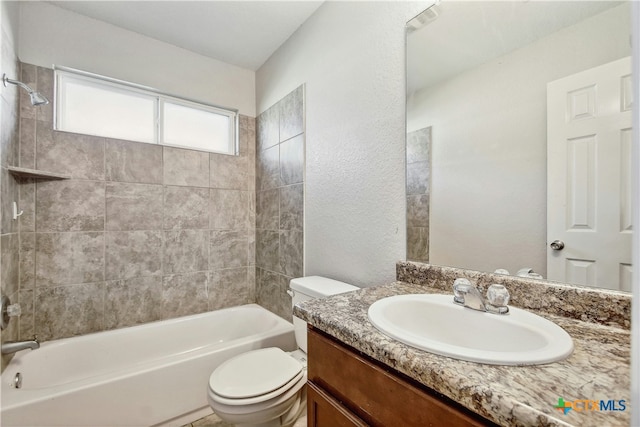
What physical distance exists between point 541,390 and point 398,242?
0.86 metres

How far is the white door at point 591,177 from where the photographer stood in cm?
70

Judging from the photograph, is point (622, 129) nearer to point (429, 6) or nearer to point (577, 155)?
point (577, 155)

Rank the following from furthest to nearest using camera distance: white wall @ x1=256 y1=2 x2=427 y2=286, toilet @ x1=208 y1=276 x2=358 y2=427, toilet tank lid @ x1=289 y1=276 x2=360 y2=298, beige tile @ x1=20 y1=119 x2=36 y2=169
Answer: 1. beige tile @ x1=20 y1=119 x2=36 y2=169
2. toilet tank lid @ x1=289 y1=276 x2=360 y2=298
3. white wall @ x1=256 y1=2 x2=427 y2=286
4. toilet @ x1=208 y1=276 x2=358 y2=427

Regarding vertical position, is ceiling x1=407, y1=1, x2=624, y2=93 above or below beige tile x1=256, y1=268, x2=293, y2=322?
above

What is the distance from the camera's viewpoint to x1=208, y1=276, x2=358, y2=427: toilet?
1168mm

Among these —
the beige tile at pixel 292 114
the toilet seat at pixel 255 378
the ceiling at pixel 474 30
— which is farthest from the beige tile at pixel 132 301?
the ceiling at pixel 474 30

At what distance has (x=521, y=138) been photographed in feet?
2.99

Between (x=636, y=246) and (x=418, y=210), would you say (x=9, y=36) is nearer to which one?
(x=418, y=210)

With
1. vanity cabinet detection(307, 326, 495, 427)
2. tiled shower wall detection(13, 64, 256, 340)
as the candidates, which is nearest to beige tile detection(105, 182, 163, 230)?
tiled shower wall detection(13, 64, 256, 340)

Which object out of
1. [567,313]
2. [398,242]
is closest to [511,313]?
[567,313]

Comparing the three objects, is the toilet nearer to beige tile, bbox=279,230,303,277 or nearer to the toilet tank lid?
the toilet tank lid

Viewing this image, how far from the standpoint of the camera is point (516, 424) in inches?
15.3

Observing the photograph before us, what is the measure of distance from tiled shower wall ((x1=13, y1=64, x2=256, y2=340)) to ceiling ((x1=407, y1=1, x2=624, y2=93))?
177cm

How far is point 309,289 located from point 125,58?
2197mm
